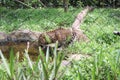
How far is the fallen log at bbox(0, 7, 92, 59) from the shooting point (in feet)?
22.5

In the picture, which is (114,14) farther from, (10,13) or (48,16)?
(10,13)

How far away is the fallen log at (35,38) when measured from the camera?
6.84 meters

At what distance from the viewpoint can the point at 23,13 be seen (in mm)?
10648

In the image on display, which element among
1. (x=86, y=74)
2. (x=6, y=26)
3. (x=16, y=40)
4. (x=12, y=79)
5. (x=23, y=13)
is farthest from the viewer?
(x=23, y=13)

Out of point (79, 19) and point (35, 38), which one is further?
point (79, 19)

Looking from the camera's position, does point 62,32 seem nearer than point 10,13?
Yes

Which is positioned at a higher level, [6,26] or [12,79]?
[12,79]

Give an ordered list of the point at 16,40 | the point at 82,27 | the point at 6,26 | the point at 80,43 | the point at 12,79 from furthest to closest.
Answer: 1. the point at 6,26
2. the point at 82,27
3. the point at 16,40
4. the point at 80,43
5. the point at 12,79

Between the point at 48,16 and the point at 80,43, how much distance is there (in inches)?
139

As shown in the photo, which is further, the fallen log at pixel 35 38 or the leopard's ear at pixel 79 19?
the leopard's ear at pixel 79 19

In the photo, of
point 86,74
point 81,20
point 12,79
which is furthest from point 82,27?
point 12,79

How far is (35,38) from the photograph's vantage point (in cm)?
761

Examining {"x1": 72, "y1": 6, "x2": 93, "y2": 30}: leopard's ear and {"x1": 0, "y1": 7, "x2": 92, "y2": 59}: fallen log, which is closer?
{"x1": 0, "y1": 7, "x2": 92, "y2": 59}: fallen log

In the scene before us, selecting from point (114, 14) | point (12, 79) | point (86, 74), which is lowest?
point (114, 14)
